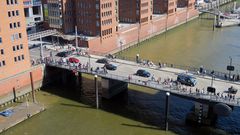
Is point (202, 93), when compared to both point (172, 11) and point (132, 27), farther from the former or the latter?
point (172, 11)

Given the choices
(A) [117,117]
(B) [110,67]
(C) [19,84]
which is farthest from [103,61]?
(C) [19,84]

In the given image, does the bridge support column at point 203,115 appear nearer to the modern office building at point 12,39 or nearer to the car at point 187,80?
the car at point 187,80

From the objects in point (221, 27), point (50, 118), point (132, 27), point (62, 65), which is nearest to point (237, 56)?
point (132, 27)

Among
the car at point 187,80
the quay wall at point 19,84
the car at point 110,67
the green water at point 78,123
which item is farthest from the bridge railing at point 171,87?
the quay wall at point 19,84

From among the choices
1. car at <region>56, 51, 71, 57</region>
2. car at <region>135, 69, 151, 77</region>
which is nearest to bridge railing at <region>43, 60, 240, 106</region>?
car at <region>135, 69, 151, 77</region>

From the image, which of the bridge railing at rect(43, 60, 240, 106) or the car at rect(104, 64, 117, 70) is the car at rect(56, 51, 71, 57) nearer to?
the bridge railing at rect(43, 60, 240, 106)
